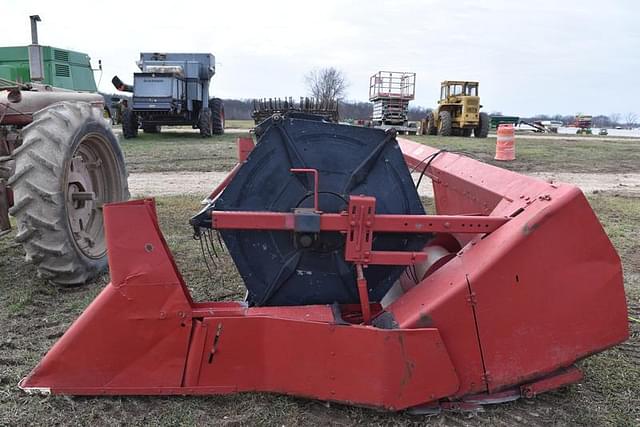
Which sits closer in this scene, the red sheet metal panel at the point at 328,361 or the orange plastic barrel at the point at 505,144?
the red sheet metal panel at the point at 328,361

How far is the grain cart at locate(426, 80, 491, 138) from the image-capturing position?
85.5ft

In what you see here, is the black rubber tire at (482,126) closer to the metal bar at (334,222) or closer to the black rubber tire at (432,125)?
the black rubber tire at (432,125)

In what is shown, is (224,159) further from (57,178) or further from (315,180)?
(315,180)

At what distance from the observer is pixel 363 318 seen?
2.66 meters

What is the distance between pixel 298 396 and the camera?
8.21 ft

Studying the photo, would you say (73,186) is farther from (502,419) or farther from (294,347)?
(502,419)

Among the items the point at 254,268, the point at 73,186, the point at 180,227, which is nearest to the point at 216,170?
the point at 180,227

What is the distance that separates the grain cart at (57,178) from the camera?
3.62m

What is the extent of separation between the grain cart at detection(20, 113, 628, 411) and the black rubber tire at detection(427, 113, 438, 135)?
26465 millimetres

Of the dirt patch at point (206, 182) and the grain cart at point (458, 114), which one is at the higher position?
the grain cart at point (458, 114)

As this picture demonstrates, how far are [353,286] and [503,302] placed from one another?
2.45ft

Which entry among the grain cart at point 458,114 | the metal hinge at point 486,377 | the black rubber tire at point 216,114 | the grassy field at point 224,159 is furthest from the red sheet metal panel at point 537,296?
the grain cart at point 458,114

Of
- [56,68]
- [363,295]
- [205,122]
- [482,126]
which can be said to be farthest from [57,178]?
[482,126]

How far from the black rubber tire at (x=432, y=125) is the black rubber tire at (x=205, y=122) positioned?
13.0m
